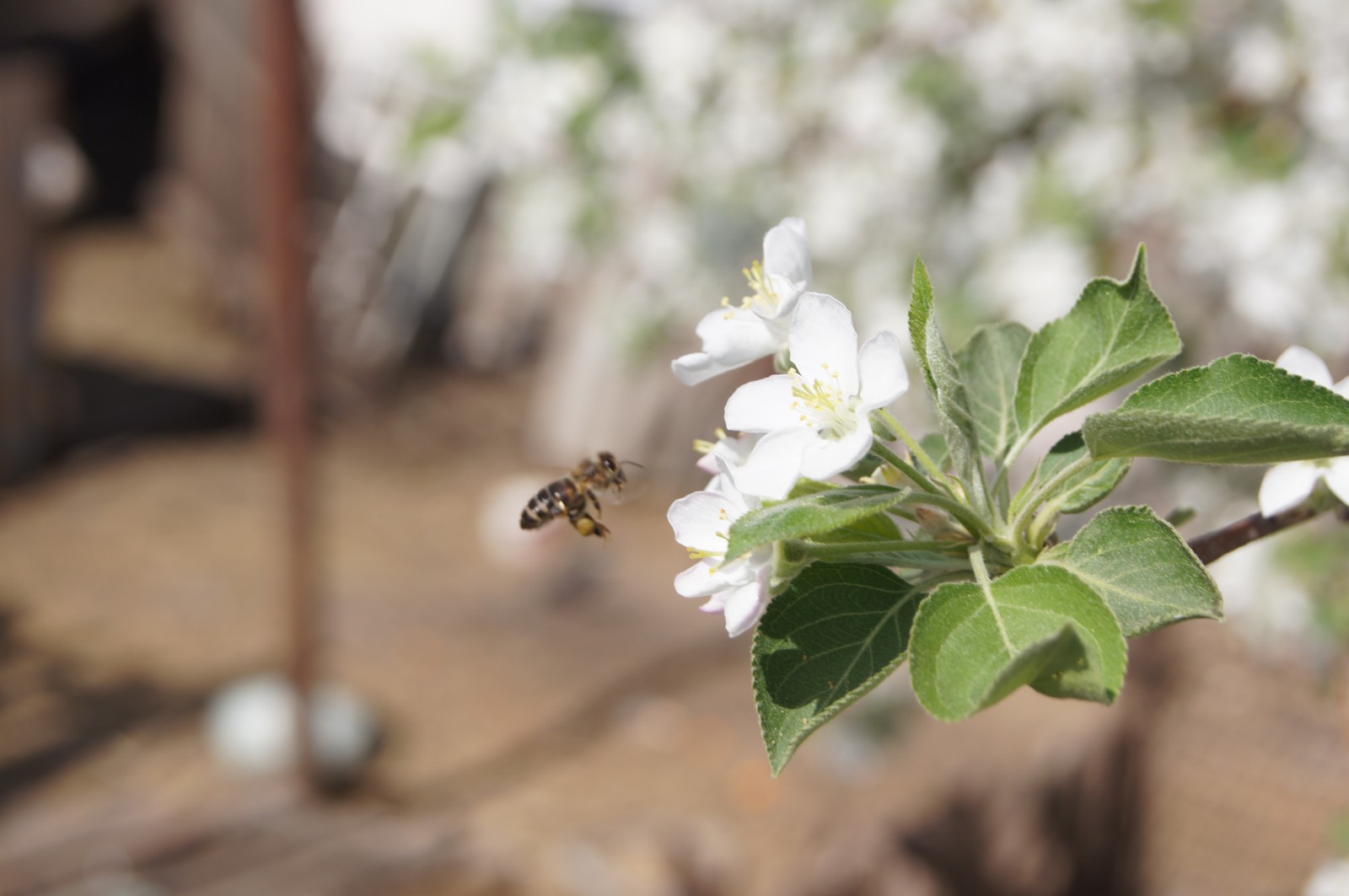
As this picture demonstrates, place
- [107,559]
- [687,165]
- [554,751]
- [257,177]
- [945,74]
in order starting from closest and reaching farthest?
[945,74] < [687,165] < [554,751] < [107,559] < [257,177]

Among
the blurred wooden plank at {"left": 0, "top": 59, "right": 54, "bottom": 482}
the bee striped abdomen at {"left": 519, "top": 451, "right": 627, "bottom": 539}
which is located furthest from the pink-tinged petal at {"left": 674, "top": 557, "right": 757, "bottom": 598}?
the blurred wooden plank at {"left": 0, "top": 59, "right": 54, "bottom": 482}

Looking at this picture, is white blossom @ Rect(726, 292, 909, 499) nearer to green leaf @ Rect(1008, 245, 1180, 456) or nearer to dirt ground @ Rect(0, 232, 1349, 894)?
green leaf @ Rect(1008, 245, 1180, 456)

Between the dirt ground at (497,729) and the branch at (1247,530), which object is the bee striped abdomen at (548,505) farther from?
the branch at (1247,530)

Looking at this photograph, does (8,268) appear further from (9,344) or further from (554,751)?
(554,751)

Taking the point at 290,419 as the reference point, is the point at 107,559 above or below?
above

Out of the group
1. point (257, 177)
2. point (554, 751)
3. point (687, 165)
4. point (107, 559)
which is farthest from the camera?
point (257, 177)

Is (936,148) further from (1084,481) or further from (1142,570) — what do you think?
(1142,570)

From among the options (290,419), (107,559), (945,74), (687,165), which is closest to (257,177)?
(107,559)

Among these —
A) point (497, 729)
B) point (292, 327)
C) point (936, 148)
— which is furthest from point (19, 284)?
point (936, 148)
